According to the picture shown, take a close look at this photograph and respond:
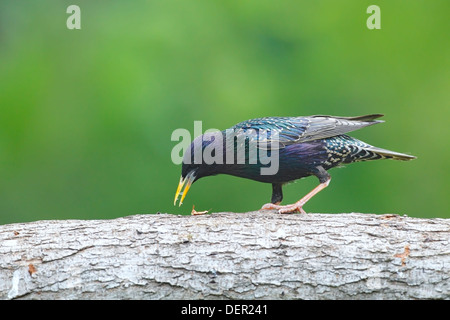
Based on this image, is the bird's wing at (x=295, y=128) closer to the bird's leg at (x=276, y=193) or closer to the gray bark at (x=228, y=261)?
the bird's leg at (x=276, y=193)

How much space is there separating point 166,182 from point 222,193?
2.17 ft

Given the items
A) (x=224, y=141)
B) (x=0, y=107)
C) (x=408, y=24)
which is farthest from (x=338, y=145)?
(x=0, y=107)

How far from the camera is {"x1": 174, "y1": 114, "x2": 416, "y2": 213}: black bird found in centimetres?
562

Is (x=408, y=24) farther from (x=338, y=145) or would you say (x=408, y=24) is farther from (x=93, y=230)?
(x=93, y=230)

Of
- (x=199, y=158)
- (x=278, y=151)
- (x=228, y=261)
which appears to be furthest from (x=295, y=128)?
(x=228, y=261)

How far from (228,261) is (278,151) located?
64.4 inches

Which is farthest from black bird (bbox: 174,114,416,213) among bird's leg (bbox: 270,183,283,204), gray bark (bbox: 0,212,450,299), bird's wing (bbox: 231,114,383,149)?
gray bark (bbox: 0,212,450,299)

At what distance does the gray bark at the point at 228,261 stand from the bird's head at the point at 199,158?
→ 1033 millimetres

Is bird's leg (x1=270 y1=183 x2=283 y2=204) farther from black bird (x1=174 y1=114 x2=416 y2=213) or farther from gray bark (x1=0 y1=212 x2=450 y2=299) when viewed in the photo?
gray bark (x1=0 y1=212 x2=450 y2=299)

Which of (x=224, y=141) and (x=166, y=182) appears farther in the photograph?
(x=166, y=182)

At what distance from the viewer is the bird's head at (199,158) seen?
557cm

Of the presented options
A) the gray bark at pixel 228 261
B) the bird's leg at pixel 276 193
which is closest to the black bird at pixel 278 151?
the bird's leg at pixel 276 193

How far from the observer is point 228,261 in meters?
4.29

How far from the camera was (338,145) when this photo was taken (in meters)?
5.81
